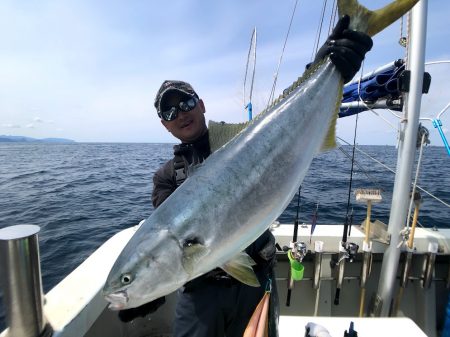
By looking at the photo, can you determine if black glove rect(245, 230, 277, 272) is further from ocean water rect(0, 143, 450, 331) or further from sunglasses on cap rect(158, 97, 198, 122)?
ocean water rect(0, 143, 450, 331)

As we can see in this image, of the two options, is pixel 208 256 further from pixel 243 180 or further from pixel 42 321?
pixel 42 321

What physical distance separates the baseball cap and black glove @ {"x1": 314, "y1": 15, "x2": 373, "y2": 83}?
1.26m

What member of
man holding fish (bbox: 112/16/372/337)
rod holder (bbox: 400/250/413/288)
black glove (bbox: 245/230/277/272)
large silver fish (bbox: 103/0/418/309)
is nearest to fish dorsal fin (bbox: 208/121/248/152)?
large silver fish (bbox: 103/0/418/309)

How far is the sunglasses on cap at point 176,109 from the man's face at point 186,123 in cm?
3

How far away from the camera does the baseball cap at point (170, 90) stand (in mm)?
2701

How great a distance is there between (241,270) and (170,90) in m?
1.77

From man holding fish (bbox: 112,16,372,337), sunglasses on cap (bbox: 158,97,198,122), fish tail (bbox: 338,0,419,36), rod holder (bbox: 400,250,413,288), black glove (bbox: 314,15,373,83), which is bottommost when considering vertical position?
rod holder (bbox: 400,250,413,288)

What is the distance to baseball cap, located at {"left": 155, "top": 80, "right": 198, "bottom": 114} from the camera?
2.70 meters

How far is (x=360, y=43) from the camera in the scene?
2.21 metres

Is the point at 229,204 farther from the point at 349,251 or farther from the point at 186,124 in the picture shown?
the point at 349,251

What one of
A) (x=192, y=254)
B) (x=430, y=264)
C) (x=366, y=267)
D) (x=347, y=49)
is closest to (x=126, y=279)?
(x=192, y=254)

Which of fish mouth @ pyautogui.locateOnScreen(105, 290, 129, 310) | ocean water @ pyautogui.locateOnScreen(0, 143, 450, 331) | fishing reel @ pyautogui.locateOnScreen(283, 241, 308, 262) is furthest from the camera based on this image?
ocean water @ pyautogui.locateOnScreen(0, 143, 450, 331)

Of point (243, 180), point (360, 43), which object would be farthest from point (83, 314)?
point (360, 43)

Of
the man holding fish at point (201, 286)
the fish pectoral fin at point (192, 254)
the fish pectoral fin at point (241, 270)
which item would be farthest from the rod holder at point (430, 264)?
the fish pectoral fin at point (192, 254)
